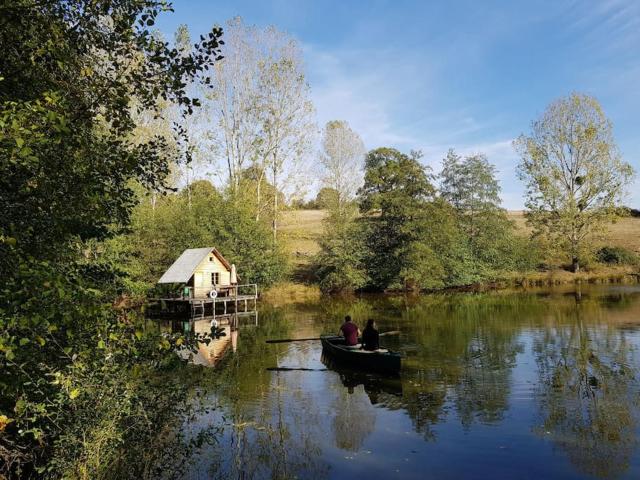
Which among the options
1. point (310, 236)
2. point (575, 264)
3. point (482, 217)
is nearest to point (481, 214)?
point (482, 217)

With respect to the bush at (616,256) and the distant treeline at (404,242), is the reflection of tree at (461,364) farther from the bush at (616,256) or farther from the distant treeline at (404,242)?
the bush at (616,256)

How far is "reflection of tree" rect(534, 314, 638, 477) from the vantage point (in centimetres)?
1004

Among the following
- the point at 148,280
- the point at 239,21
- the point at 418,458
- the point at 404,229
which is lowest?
the point at 418,458

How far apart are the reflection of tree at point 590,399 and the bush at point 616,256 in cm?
3678

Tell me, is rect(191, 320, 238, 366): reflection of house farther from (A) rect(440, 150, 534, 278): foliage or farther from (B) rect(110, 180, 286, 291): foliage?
(A) rect(440, 150, 534, 278): foliage

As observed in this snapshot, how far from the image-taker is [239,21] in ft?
147

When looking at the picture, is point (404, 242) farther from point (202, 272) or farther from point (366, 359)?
point (366, 359)

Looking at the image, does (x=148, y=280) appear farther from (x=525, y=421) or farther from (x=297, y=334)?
(x=525, y=421)

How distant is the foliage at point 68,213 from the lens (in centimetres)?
476

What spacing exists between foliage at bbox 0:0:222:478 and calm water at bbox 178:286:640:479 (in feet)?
7.41

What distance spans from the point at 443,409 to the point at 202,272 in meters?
28.1

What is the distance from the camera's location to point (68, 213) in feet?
19.3

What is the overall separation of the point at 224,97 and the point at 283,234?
14.9m

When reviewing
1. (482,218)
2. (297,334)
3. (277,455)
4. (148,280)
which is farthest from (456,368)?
(482,218)
